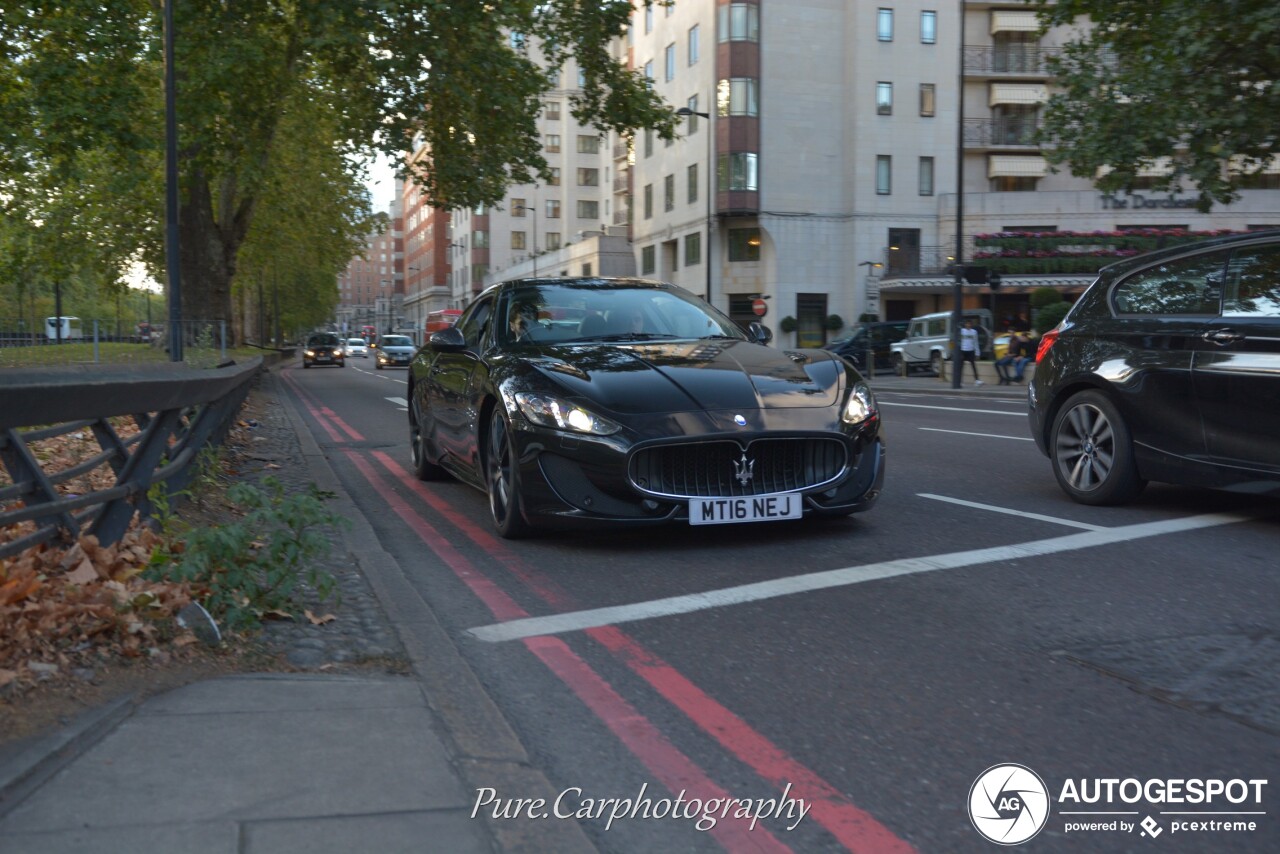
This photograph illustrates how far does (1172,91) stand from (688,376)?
16.6 meters

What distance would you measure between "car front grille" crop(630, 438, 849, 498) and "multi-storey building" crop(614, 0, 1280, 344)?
1715 inches

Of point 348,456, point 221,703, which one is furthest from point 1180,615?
point 348,456

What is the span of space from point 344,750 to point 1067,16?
69.2 ft

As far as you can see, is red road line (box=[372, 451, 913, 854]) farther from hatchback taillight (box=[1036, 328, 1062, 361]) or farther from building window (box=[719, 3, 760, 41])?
building window (box=[719, 3, 760, 41])

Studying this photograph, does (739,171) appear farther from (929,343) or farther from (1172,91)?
(1172,91)

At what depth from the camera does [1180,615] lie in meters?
4.67

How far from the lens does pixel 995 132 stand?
53031mm

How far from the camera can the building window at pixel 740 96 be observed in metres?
49.0

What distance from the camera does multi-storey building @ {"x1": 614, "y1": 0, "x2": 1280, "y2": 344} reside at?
49.3 m

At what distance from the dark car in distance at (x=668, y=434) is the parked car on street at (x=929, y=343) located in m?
28.5

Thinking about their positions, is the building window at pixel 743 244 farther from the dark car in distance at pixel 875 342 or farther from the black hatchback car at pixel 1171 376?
the black hatchback car at pixel 1171 376

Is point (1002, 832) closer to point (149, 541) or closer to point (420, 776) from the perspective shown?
point (420, 776)

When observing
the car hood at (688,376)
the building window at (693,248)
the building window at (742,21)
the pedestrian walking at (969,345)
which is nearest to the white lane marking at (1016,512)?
the car hood at (688,376)

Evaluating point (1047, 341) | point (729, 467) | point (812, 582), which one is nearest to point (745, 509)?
point (729, 467)
